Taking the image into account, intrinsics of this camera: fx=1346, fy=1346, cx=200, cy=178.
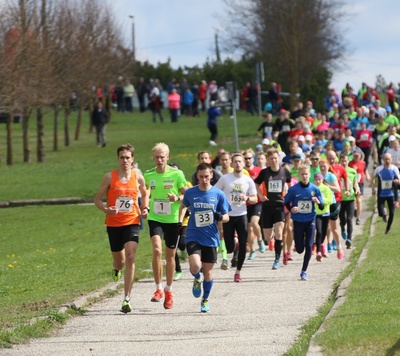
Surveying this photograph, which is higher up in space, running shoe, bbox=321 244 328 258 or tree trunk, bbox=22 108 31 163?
tree trunk, bbox=22 108 31 163

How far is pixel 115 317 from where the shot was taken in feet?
50.1

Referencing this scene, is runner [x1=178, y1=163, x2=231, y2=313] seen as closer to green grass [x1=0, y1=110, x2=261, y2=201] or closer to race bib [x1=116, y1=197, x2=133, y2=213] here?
race bib [x1=116, y1=197, x2=133, y2=213]

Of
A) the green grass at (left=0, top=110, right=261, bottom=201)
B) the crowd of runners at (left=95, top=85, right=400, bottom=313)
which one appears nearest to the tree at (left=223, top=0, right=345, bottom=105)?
the green grass at (left=0, top=110, right=261, bottom=201)

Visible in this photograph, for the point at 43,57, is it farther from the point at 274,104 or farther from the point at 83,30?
the point at 274,104

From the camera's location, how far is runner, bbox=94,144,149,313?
51.3 ft

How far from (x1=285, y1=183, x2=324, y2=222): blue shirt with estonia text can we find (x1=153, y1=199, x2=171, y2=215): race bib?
4.33m

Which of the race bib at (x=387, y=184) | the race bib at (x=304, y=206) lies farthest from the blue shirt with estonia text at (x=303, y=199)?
the race bib at (x=387, y=184)

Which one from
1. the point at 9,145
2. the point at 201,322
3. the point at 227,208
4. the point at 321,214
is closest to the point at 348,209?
the point at 321,214

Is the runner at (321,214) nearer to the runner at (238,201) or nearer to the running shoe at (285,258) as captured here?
the running shoe at (285,258)

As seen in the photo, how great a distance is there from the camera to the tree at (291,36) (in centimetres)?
6412

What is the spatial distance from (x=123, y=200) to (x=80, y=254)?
33.0ft

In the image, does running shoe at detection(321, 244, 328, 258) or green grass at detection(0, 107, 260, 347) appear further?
running shoe at detection(321, 244, 328, 258)

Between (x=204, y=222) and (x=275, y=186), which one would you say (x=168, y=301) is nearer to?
(x=204, y=222)

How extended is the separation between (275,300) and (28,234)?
15.7m
